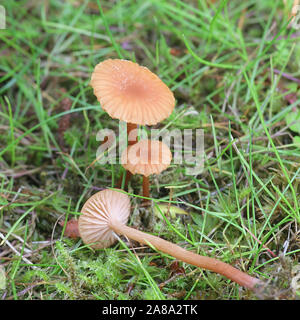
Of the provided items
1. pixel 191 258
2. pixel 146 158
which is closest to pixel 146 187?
pixel 146 158

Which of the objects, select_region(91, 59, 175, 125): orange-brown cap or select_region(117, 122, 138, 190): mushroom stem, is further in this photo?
select_region(117, 122, 138, 190): mushroom stem

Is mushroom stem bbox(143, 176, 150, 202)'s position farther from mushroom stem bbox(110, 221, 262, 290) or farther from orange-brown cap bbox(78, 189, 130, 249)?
mushroom stem bbox(110, 221, 262, 290)

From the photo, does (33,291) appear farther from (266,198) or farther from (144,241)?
(266,198)

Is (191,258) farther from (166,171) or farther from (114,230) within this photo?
(166,171)

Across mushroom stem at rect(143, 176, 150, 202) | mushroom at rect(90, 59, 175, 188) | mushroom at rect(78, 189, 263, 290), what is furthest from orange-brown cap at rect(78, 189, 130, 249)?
mushroom at rect(90, 59, 175, 188)

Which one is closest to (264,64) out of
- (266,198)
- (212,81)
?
(212,81)

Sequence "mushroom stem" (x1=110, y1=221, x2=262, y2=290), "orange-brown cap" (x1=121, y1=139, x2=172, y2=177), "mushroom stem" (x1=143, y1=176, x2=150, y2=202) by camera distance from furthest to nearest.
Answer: "mushroom stem" (x1=143, y1=176, x2=150, y2=202)
"orange-brown cap" (x1=121, y1=139, x2=172, y2=177)
"mushroom stem" (x1=110, y1=221, x2=262, y2=290)

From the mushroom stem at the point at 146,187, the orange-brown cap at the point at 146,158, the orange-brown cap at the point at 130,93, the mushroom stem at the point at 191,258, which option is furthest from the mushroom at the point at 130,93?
the mushroom stem at the point at 191,258
